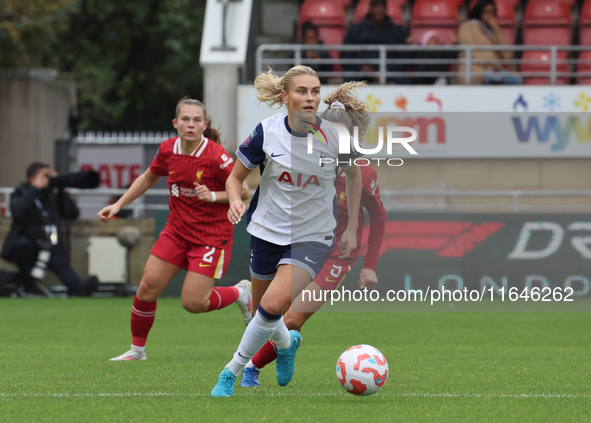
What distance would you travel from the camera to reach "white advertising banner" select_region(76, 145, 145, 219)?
19078 mm

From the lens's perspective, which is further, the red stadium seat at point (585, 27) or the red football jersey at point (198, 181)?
the red stadium seat at point (585, 27)

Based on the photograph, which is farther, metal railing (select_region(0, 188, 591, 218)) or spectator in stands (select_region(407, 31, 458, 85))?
spectator in stands (select_region(407, 31, 458, 85))

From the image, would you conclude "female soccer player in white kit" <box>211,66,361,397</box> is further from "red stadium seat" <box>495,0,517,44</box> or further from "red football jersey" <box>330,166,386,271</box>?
"red stadium seat" <box>495,0,517,44</box>

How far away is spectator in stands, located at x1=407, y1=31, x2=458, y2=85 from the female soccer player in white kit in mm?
10103

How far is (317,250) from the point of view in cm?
504

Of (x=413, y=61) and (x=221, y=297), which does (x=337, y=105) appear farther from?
(x=413, y=61)

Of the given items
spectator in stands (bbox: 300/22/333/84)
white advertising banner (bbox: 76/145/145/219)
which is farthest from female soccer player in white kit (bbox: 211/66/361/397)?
white advertising banner (bbox: 76/145/145/219)

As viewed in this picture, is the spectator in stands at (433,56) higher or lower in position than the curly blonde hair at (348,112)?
higher

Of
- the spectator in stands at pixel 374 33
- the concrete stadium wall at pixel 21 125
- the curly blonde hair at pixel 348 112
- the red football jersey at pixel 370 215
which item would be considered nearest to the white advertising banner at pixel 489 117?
the spectator in stands at pixel 374 33

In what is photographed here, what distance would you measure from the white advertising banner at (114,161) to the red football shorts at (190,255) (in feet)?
40.3

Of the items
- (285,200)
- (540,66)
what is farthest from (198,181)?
(540,66)

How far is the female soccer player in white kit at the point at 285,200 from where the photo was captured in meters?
4.91

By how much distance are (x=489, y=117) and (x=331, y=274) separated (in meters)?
9.43

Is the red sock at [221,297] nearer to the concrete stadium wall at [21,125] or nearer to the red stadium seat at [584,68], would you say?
the red stadium seat at [584,68]
